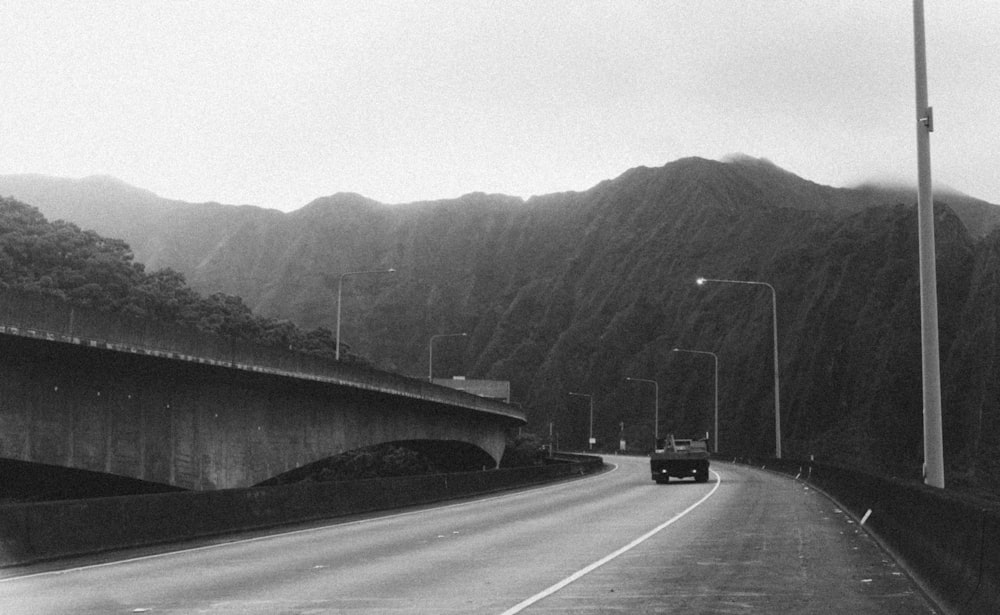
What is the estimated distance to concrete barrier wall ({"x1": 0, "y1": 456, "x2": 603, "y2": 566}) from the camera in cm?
1630

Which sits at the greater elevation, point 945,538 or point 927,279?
point 927,279

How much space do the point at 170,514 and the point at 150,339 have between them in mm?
8520

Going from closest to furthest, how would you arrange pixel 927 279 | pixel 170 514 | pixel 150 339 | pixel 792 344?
pixel 927 279, pixel 170 514, pixel 150 339, pixel 792 344

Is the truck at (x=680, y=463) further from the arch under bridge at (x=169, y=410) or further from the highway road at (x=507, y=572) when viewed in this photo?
the highway road at (x=507, y=572)

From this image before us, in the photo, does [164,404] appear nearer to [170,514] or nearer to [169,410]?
[169,410]

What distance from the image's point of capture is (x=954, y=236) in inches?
5797

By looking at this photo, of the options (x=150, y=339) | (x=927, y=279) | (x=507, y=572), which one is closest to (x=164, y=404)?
(x=150, y=339)

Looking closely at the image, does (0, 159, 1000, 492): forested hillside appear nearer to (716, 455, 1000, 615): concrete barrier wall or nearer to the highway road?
the highway road

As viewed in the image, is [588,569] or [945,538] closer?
[945,538]

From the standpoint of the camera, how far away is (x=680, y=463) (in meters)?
47.0

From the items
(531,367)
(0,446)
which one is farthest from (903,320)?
(0,446)

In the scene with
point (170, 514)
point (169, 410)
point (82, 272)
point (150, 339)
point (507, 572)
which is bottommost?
point (507, 572)

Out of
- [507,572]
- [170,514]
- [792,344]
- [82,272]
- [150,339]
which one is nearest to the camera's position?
[507,572]

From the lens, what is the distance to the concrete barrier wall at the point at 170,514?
1630 centimetres
